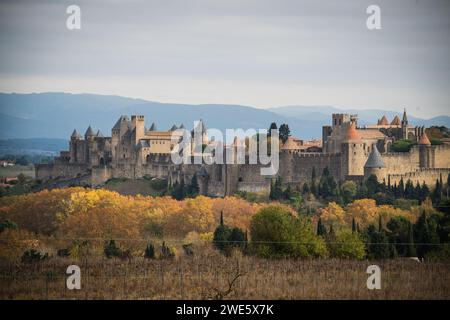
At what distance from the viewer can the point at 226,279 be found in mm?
31188

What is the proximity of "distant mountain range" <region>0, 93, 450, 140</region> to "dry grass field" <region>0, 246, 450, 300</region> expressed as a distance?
212 feet

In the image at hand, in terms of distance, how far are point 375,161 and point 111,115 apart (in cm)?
11168

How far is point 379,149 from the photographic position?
55000 mm

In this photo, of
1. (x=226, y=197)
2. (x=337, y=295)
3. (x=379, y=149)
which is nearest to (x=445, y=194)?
(x=379, y=149)

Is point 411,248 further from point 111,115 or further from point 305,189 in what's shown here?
point 111,115

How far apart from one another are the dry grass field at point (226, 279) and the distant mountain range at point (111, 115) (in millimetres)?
64647

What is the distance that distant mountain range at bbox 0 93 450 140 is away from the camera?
13038cm

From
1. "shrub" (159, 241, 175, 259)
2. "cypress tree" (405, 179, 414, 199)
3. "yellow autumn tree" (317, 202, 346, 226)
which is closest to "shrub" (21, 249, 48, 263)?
"shrub" (159, 241, 175, 259)

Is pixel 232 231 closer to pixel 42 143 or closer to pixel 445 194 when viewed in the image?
pixel 445 194

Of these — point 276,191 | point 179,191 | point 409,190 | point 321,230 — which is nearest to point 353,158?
point 409,190

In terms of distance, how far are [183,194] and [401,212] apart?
515 inches

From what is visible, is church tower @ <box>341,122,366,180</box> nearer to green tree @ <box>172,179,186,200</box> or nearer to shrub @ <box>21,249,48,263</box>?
green tree @ <box>172,179,186,200</box>

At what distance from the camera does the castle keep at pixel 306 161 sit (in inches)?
2072

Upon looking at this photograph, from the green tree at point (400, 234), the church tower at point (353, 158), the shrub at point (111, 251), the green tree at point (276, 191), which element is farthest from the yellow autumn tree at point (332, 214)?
the shrub at point (111, 251)
